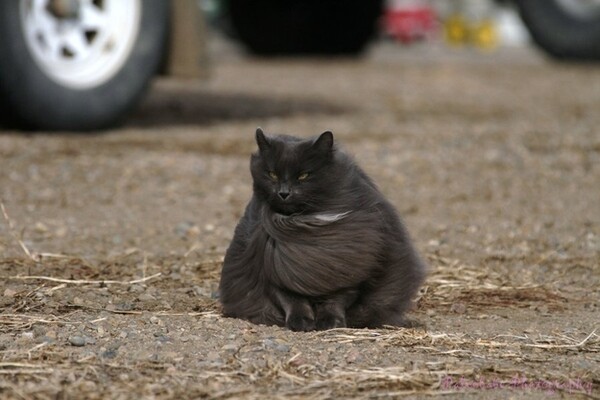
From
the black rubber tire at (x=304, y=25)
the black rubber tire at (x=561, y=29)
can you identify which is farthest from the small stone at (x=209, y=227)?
the black rubber tire at (x=304, y=25)

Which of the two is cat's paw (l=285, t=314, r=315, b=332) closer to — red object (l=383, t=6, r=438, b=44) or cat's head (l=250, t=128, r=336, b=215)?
cat's head (l=250, t=128, r=336, b=215)

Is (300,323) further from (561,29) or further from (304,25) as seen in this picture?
(304,25)

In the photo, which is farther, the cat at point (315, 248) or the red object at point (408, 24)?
the red object at point (408, 24)

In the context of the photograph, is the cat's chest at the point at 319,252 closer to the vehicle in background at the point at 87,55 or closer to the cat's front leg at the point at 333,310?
the cat's front leg at the point at 333,310

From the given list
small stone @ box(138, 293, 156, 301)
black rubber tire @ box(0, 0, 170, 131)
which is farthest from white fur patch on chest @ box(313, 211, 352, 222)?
black rubber tire @ box(0, 0, 170, 131)

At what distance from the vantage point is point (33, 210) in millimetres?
6375

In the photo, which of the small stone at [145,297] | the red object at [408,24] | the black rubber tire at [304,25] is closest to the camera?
the small stone at [145,297]

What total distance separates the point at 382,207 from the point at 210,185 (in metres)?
2.99

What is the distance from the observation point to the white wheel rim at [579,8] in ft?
47.2

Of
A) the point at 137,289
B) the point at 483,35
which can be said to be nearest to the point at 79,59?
the point at 137,289

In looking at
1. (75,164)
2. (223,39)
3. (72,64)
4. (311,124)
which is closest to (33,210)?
(75,164)

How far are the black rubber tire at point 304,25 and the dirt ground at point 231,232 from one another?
482 cm

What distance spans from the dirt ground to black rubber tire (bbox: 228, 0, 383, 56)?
4.82 m

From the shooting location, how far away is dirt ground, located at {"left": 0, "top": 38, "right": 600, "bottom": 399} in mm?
3674
